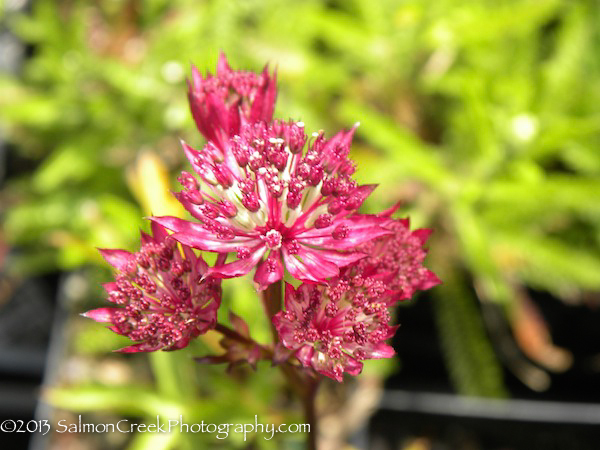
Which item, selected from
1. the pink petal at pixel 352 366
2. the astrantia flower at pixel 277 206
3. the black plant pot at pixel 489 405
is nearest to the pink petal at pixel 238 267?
the astrantia flower at pixel 277 206

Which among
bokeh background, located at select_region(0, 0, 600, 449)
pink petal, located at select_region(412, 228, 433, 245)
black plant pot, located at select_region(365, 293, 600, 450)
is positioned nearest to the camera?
pink petal, located at select_region(412, 228, 433, 245)

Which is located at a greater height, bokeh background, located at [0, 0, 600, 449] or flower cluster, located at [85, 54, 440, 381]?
bokeh background, located at [0, 0, 600, 449]

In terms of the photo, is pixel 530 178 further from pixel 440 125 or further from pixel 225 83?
pixel 225 83

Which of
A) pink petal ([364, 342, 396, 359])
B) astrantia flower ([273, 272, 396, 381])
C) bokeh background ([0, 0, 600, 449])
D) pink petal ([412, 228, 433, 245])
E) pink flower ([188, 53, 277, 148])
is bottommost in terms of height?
pink petal ([364, 342, 396, 359])

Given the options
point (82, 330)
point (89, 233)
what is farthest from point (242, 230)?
point (82, 330)

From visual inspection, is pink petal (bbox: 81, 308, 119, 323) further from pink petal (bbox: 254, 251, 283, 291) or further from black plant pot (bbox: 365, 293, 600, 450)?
black plant pot (bbox: 365, 293, 600, 450)

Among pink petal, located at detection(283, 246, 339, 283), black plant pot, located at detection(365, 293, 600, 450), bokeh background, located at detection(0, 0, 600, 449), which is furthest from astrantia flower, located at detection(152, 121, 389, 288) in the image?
black plant pot, located at detection(365, 293, 600, 450)
